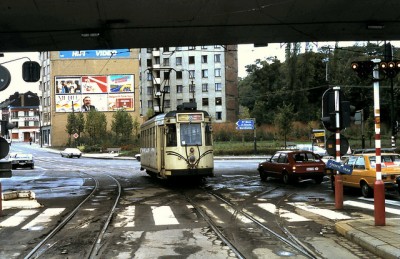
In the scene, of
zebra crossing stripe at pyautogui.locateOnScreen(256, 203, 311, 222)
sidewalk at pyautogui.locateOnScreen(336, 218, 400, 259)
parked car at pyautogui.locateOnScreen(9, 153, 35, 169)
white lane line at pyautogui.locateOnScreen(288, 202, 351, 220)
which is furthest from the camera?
parked car at pyautogui.locateOnScreen(9, 153, 35, 169)

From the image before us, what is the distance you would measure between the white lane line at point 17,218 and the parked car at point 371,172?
1025cm

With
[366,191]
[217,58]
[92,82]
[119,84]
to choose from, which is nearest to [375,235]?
[366,191]

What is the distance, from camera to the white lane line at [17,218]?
11.2 metres

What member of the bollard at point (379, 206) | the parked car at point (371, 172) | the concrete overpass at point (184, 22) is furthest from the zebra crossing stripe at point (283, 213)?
the concrete overpass at point (184, 22)

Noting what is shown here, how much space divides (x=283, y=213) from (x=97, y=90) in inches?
3055

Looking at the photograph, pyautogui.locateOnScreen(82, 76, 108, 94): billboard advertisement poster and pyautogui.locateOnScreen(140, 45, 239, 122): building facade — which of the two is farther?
pyautogui.locateOnScreen(140, 45, 239, 122): building facade

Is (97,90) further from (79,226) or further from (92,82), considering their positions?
(79,226)

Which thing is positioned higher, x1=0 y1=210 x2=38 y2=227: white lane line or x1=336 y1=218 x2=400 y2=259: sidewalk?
x1=336 y1=218 x2=400 y2=259: sidewalk

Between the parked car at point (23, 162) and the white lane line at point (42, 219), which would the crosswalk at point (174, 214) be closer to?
the white lane line at point (42, 219)

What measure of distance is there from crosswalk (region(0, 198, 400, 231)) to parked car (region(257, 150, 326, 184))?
6037 millimetres

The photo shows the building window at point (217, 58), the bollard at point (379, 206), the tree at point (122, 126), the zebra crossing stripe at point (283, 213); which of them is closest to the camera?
the bollard at point (379, 206)

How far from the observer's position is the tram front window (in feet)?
64.4

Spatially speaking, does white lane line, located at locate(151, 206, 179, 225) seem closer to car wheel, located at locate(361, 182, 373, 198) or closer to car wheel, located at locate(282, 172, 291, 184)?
car wheel, located at locate(361, 182, 373, 198)

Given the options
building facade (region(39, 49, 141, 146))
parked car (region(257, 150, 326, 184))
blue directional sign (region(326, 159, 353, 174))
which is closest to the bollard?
blue directional sign (region(326, 159, 353, 174))
